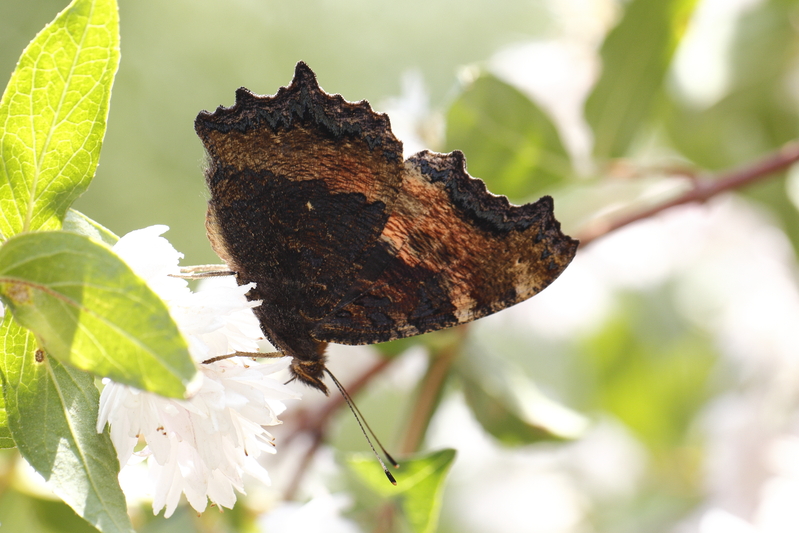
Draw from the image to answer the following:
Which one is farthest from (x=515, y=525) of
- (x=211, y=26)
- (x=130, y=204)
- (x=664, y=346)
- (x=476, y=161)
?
(x=211, y=26)

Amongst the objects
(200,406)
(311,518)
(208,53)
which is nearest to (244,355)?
(200,406)

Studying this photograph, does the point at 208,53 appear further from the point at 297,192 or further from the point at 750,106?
the point at 297,192

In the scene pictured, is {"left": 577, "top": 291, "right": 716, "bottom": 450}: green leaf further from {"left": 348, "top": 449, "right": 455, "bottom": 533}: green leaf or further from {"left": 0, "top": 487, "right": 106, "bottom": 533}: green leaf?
{"left": 0, "top": 487, "right": 106, "bottom": 533}: green leaf

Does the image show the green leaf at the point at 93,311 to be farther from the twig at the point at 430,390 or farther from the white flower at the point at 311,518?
the twig at the point at 430,390

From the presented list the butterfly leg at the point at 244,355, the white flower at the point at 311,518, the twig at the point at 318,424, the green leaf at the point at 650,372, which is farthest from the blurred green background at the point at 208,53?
the butterfly leg at the point at 244,355

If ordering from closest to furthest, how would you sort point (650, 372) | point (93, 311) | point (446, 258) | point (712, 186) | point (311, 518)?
point (93, 311)
point (446, 258)
point (311, 518)
point (712, 186)
point (650, 372)

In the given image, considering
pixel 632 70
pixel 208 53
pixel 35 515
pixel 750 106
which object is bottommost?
pixel 35 515

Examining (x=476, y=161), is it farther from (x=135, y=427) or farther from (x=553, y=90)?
(x=135, y=427)
